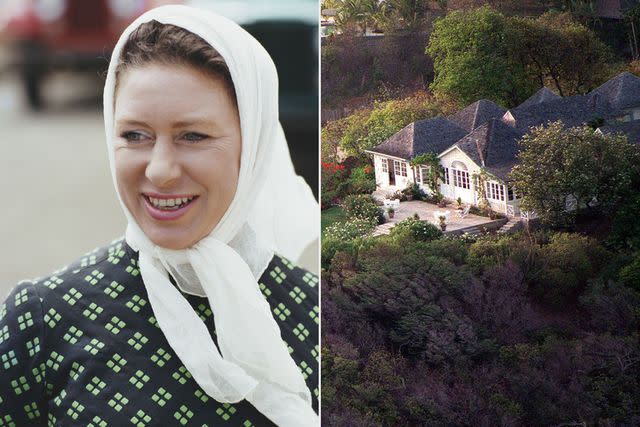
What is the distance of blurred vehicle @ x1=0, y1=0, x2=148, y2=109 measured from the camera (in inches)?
132

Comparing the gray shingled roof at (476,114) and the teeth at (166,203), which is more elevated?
the gray shingled roof at (476,114)

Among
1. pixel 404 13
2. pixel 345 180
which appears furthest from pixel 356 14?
pixel 345 180

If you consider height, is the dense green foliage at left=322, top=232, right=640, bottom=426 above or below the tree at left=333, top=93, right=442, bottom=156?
below

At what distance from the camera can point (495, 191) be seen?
12.0 ft

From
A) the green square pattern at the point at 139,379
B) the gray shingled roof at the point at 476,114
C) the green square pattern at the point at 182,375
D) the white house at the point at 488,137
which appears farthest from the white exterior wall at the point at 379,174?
the green square pattern at the point at 139,379

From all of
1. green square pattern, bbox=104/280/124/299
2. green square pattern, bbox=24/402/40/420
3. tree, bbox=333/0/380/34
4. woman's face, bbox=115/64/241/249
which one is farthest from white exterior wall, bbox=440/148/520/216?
green square pattern, bbox=24/402/40/420

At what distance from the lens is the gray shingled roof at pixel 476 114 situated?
12.1 ft

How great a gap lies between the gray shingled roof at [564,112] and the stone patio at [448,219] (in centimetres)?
42

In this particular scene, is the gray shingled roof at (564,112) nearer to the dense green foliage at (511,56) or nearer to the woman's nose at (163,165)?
the dense green foliage at (511,56)

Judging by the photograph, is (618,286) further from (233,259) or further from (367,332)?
(233,259)

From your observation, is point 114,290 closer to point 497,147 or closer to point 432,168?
point 432,168

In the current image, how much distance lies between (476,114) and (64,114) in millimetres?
1682

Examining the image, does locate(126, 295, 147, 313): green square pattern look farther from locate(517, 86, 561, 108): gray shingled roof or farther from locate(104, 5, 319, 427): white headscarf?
locate(517, 86, 561, 108): gray shingled roof

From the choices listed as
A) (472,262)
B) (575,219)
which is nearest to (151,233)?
(472,262)
